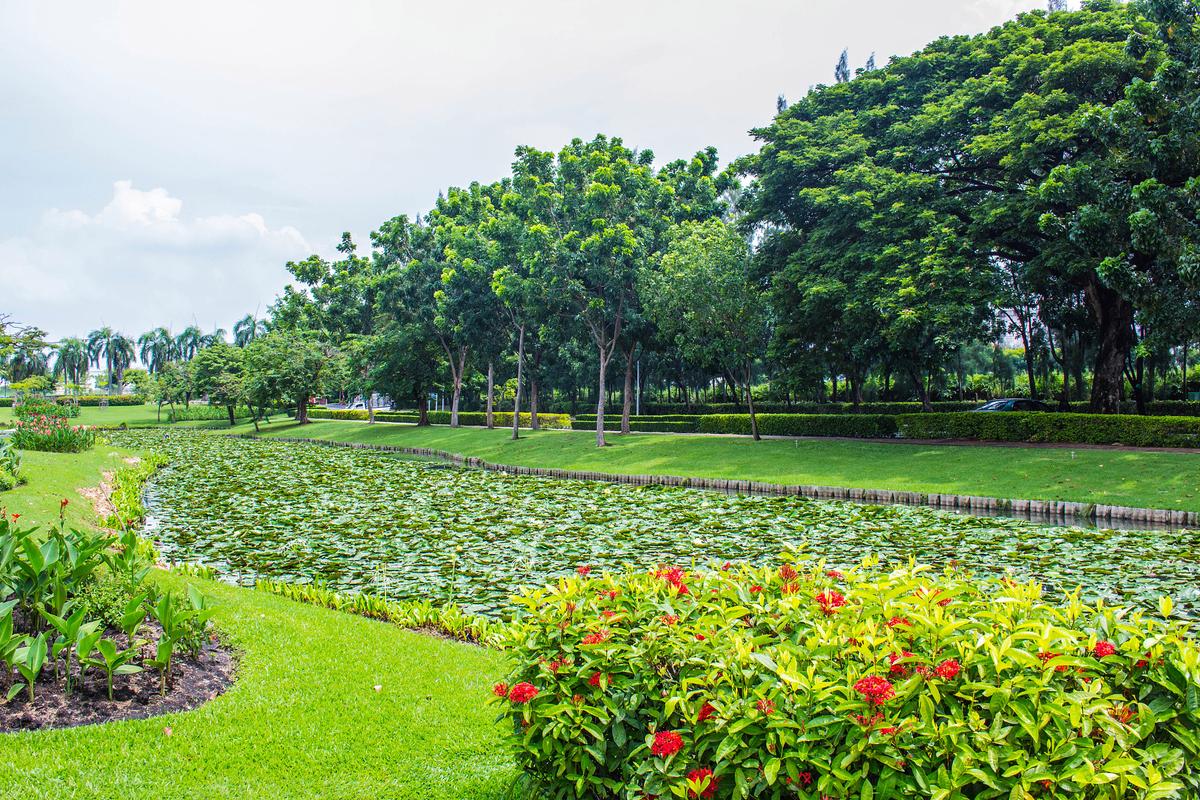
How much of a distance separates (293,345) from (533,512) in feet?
131

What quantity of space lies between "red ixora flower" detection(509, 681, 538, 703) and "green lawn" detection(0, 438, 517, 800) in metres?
0.56

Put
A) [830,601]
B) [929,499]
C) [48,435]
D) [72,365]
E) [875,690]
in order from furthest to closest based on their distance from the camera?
[72,365], [48,435], [929,499], [830,601], [875,690]

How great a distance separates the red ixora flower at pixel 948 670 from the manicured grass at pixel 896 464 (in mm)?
15253

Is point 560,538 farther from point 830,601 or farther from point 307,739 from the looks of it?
point 830,601

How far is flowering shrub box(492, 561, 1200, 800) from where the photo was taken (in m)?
2.60

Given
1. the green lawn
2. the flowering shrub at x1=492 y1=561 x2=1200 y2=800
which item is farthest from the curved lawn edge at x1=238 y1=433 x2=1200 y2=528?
the flowering shrub at x1=492 y1=561 x2=1200 y2=800

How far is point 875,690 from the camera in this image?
8.72 ft

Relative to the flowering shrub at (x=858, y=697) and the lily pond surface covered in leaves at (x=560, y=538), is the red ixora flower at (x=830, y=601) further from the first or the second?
the lily pond surface covered in leaves at (x=560, y=538)

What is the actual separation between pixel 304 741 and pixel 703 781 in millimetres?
3137

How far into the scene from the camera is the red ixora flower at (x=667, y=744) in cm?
281

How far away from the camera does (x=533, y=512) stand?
52.5 feet

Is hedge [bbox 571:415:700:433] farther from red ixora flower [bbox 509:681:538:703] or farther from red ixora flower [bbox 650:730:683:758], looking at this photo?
red ixora flower [bbox 650:730:683:758]

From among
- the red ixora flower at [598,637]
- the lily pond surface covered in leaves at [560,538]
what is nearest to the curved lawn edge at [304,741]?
the red ixora flower at [598,637]

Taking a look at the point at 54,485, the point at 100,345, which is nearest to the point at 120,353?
the point at 100,345
